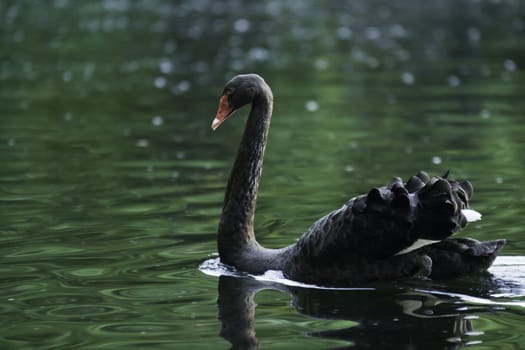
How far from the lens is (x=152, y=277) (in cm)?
555

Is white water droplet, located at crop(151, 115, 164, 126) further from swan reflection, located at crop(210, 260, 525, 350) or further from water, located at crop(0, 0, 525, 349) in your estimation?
swan reflection, located at crop(210, 260, 525, 350)

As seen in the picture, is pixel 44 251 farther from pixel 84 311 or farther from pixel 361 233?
pixel 361 233

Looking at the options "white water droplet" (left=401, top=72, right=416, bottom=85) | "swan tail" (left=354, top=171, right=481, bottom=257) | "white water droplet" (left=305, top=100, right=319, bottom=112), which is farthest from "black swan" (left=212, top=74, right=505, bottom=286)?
"white water droplet" (left=401, top=72, right=416, bottom=85)

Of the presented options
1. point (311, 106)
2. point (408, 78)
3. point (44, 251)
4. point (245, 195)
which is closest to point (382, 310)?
point (245, 195)

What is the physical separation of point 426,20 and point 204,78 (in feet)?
38.4

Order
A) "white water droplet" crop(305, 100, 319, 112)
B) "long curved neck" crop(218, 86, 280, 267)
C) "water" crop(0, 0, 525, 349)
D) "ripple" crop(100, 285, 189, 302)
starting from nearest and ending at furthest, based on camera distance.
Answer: "water" crop(0, 0, 525, 349) → "ripple" crop(100, 285, 189, 302) → "long curved neck" crop(218, 86, 280, 267) → "white water droplet" crop(305, 100, 319, 112)

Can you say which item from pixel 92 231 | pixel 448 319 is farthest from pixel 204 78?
pixel 448 319

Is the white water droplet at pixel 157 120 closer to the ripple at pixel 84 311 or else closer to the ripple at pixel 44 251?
the ripple at pixel 44 251

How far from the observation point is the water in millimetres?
4664

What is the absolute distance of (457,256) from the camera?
5.21m

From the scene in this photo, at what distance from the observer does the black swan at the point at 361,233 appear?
4840 mm

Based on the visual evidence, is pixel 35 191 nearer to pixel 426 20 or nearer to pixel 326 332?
pixel 326 332

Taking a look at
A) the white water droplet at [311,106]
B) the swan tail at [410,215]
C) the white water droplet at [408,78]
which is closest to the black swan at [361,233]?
the swan tail at [410,215]

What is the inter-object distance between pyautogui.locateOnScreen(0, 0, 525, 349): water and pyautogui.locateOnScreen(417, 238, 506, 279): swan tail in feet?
0.21
